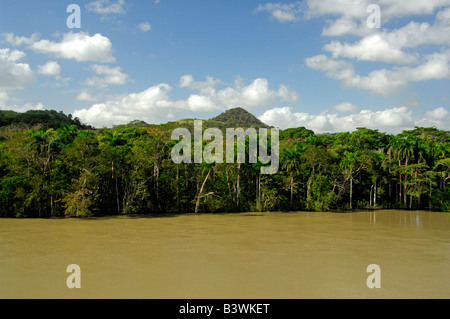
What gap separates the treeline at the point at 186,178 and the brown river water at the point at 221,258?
2450 millimetres

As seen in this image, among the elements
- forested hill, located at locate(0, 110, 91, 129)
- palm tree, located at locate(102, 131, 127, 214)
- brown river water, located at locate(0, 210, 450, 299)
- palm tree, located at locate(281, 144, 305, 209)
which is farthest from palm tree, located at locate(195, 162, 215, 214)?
forested hill, located at locate(0, 110, 91, 129)

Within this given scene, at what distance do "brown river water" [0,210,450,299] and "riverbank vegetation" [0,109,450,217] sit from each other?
255 cm

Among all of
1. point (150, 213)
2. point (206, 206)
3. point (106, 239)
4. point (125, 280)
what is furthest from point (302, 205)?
point (125, 280)

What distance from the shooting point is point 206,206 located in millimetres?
26953

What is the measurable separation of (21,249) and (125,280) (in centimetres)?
680

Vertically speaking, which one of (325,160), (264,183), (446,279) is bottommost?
(446,279)

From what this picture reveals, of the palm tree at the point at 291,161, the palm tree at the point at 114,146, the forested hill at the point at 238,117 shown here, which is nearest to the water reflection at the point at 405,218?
the palm tree at the point at 291,161

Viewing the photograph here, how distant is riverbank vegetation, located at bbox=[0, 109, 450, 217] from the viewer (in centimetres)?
2220

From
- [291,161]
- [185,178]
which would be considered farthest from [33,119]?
[291,161]

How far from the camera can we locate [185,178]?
88.2 ft

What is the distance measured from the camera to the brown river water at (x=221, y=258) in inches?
371

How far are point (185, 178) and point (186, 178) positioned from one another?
159 millimetres

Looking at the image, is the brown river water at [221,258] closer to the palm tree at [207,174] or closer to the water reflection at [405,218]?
the water reflection at [405,218]
